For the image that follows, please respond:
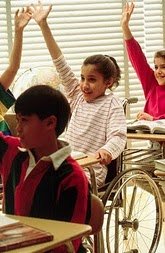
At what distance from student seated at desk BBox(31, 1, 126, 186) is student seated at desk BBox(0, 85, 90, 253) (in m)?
1.07

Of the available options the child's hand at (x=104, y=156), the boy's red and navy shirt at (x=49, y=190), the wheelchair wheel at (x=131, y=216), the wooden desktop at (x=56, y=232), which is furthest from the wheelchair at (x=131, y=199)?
the wooden desktop at (x=56, y=232)

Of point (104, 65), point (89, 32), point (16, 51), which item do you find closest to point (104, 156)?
point (104, 65)

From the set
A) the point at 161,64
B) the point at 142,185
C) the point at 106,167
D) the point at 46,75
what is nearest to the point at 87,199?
the point at 106,167

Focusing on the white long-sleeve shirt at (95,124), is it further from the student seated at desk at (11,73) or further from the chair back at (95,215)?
the chair back at (95,215)

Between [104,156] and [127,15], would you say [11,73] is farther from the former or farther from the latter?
[127,15]

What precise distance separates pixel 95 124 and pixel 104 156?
0.34m

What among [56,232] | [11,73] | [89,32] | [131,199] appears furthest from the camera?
[89,32]

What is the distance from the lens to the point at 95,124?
3066 millimetres

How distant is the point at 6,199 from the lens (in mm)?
1954

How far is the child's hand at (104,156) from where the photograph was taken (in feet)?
9.00

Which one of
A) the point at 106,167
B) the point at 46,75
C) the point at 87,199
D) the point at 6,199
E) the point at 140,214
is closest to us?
the point at 87,199

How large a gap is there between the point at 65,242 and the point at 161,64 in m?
2.53

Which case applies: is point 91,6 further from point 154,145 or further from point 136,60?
point 154,145

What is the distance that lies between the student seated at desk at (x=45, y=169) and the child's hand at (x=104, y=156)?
0.84m
